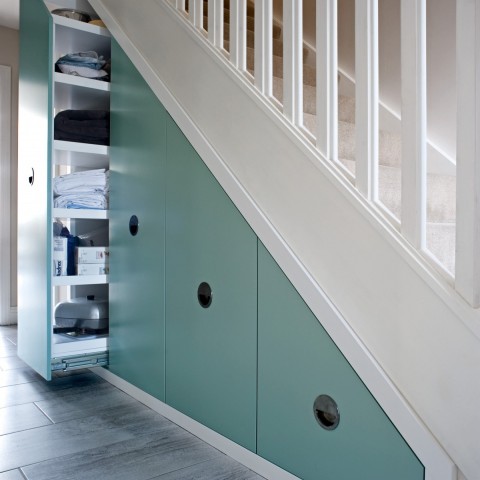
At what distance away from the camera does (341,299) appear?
3.45ft

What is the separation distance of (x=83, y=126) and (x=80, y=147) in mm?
106

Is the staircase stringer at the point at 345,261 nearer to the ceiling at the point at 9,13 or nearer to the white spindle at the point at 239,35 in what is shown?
the white spindle at the point at 239,35

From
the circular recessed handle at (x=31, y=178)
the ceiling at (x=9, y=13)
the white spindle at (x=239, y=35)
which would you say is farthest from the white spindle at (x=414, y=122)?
the ceiling at (x=9, y=13)

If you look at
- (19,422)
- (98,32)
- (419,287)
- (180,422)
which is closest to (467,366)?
(419,287)

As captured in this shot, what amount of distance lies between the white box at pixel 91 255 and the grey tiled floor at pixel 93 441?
0.51 metres

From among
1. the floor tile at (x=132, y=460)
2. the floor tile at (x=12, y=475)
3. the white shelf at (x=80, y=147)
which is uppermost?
the white shelf at (x=80, y=147)

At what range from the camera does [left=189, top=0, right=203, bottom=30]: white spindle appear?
5.04 feet

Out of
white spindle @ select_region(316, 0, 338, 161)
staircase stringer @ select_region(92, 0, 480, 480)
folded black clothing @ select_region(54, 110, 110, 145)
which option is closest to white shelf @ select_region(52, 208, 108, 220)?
folded black clothing @ select_region(54, 110, 110, 145)

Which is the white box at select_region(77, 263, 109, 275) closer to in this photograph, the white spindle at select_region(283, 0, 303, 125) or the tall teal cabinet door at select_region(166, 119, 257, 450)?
the tall teal cabinet door at select_region(166, 119, 257, 450)

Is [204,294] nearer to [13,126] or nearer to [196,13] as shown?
[196,13]

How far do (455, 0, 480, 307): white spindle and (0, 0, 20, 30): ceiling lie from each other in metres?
3.25

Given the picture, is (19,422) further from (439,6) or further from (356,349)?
(439,6)

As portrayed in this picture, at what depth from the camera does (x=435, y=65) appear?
185 centimetres

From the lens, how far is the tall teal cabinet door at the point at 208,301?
4.21ft
